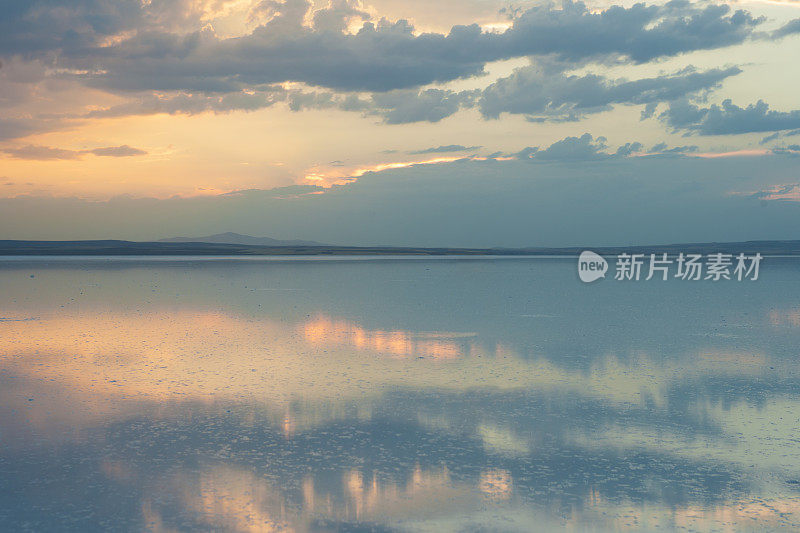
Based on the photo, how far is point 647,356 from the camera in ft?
45.2

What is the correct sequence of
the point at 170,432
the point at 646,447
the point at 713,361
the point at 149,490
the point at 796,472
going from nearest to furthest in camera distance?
the point at 149,490 < the point at 796,472 < the point at 646,447 < the point at 170,432 < the point at 713,361

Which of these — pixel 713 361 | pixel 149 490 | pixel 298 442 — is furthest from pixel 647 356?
pixel 149 490

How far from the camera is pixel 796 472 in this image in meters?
6.90

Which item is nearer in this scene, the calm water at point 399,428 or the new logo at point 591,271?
the calm water at point 399,428

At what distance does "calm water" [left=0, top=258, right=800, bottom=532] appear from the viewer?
234 inches

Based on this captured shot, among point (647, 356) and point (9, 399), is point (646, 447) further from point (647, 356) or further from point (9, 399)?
point (9, 399)

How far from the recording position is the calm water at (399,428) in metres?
5.94

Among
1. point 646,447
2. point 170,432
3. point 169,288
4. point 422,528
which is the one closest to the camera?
point 422,528

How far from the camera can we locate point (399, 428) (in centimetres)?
851

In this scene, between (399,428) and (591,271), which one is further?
(591,271)

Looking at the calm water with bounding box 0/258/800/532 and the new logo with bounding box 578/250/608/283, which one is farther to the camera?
the new logo with bounding box 578/250/608/283

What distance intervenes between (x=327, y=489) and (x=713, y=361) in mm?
9415

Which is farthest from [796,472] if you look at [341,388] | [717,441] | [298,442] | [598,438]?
[341,388]

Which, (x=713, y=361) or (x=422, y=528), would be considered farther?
(x=713, y=361)
